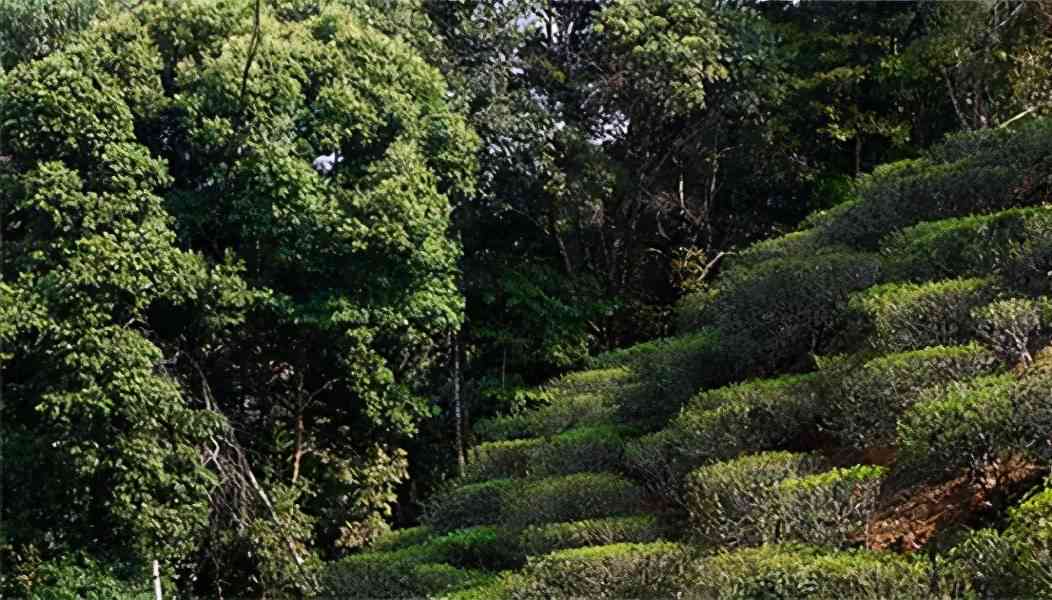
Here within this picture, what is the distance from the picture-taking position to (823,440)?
5652mm

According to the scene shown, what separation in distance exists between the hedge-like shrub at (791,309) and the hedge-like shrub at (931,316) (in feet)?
3.15

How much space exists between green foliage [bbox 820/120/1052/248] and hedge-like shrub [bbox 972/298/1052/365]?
6.00 feet

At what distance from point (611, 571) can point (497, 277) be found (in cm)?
708

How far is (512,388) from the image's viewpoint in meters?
11.5

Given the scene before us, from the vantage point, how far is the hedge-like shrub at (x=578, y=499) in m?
5.95

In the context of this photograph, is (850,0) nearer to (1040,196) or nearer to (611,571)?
(1040,196)

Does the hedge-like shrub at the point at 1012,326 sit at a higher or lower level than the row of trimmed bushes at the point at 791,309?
lower

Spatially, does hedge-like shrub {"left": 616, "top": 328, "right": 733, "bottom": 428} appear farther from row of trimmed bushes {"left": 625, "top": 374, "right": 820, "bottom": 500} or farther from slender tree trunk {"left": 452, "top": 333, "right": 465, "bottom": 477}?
slender tree trunk {"left": 452, "top": 333, "right": 465, "bottom": 477}

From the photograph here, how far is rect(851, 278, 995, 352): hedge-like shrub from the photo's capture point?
209 inches

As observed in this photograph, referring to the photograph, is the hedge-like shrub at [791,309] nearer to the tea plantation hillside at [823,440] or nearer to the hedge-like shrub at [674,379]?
the tea plantation hillside at [823,440]

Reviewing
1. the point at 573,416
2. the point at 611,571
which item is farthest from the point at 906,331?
the point at 573,416

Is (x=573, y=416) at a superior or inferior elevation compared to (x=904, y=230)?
inferior

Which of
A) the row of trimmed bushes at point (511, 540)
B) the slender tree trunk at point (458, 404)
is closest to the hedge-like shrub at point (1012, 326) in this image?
the row of trimmed bushes at point (511, 540)

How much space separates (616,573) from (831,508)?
3.15 feet
